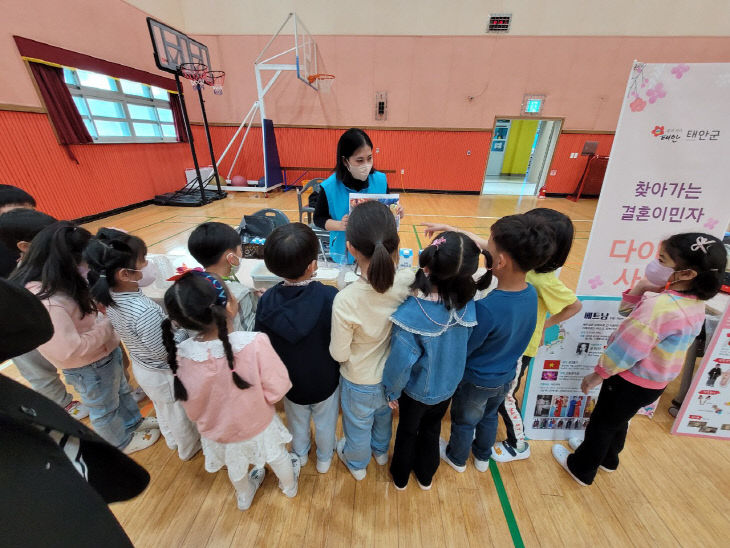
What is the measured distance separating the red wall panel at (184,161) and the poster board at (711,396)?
7.66 m

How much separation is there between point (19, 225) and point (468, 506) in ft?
8.30

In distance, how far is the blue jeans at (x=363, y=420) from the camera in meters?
1.24

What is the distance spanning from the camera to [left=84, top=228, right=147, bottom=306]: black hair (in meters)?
1.11

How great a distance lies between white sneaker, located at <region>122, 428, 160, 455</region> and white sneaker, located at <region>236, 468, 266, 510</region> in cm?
65

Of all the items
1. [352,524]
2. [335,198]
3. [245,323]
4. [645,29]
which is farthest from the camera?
[645,29]

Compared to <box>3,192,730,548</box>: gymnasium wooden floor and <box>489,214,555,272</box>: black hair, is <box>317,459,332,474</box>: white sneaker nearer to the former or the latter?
<box>3,192,730,548</box>: gymnasium wooden floor

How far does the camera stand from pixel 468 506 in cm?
135

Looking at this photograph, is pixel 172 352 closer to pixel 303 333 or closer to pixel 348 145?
pixel 303 333

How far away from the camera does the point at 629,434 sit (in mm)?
1689

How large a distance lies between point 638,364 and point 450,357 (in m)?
0.79

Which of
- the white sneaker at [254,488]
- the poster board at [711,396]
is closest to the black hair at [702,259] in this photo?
the poster board at [711,396]

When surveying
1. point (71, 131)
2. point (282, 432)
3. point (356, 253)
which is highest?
point (71, 131)

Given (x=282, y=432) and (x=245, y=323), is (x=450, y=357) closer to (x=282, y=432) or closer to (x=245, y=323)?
(x=282, y=432)

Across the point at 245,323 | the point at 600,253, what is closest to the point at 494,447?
the point at 600,253
